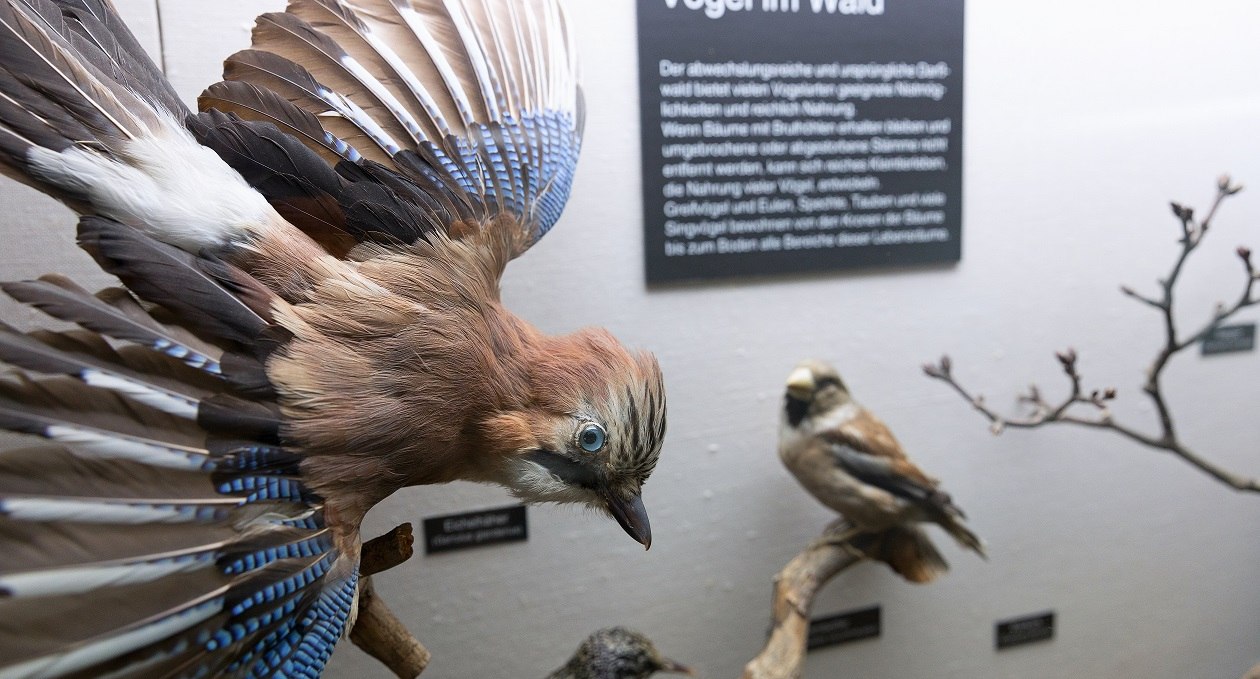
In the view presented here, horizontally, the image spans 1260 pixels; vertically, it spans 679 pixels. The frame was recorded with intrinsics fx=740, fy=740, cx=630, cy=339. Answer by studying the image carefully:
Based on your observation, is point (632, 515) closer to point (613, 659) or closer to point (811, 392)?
point (613, 659)

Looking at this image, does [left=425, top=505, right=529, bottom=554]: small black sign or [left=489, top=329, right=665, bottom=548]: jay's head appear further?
[left=425, top=505, right=529, bottom=554]: small black sign

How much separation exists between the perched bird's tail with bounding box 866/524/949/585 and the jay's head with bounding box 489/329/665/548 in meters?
0.66

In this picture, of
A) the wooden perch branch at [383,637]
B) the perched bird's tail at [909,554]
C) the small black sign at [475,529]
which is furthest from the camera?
the perched bird's tail at [909,554]

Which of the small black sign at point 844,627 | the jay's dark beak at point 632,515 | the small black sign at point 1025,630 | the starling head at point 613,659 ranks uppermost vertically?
the jay's dark beak at point 632,515

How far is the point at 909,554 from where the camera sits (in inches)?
44.4

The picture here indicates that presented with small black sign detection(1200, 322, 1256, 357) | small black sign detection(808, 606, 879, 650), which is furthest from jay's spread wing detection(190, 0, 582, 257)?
Result: small black sign detection(1200, 322, 1256, 357)

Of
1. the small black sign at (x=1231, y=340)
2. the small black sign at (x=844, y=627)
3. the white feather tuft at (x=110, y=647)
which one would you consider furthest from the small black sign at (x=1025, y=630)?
the white feather tuft at (x=110, y=647)

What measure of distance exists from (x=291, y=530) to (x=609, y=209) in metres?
0.67

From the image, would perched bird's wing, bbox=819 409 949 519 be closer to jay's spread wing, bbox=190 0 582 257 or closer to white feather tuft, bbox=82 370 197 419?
jay's spread wing, bbox=190 0 582 257

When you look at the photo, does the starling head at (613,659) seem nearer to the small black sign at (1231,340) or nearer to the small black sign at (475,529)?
the small black sign at (475,529)

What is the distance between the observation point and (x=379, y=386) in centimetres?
51

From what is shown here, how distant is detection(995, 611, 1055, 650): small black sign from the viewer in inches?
52.2

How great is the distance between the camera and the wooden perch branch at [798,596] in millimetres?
971

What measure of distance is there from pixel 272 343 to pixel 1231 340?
1.66 metres
